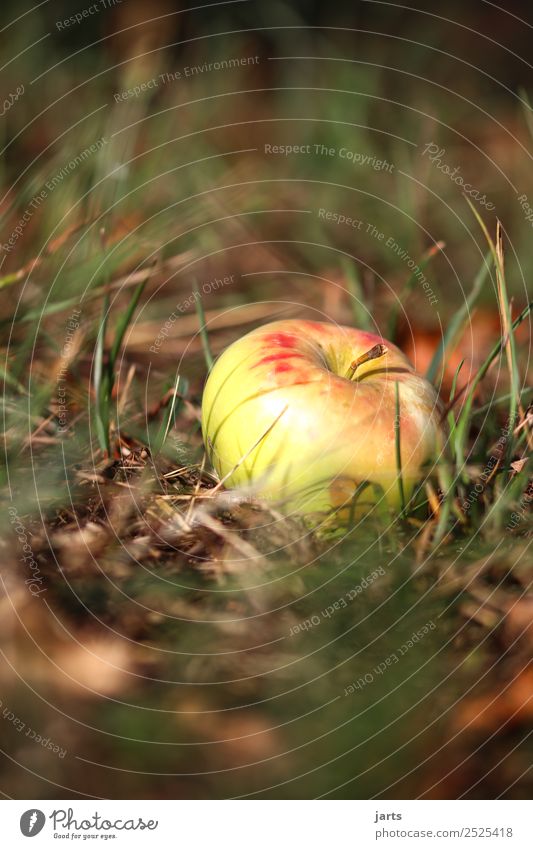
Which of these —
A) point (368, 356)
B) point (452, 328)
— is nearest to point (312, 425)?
point (368, 356)

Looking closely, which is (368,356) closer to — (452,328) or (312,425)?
(312,425)

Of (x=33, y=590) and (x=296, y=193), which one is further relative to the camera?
(x=296, y=193)

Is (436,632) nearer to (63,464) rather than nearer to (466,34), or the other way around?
(63,464)

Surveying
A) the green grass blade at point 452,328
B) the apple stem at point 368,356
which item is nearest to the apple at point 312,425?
the apple stem at point 368,356

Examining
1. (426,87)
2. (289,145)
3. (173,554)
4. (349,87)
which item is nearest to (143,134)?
(289,145)

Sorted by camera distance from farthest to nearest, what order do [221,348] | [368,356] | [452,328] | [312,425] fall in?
1. [221,348]
2. [452,328]
3. [368,356]
4. [312,425]

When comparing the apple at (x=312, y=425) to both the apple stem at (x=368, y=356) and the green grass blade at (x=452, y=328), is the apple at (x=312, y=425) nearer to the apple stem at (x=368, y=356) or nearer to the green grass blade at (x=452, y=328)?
the apple stem at (x=368, y=356)

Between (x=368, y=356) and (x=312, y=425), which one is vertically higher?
(x=368, y=356)
